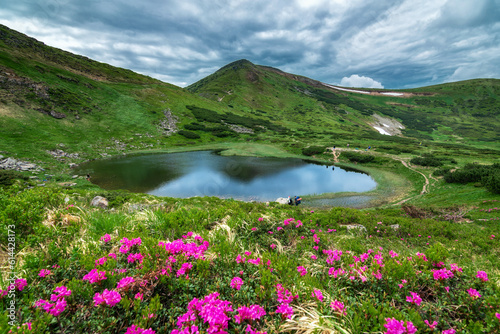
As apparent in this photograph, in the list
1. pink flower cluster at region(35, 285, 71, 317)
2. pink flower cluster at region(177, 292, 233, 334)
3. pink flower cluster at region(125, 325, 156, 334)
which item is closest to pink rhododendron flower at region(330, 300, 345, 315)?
pink flower cluster at region(177, 292, 233, 334)

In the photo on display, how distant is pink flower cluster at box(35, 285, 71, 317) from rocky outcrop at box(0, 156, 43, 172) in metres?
39.1

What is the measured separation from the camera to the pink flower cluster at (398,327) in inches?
87.8

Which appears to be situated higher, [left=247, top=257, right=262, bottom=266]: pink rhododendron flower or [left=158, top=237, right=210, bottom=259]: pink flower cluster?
[left=158, top=237, right=210, bottom=259]: pink flower cluster

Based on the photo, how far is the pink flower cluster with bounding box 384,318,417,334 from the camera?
223 centimetres

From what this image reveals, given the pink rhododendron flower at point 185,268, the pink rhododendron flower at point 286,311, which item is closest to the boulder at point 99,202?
the pink rhododendron flower at point 185,268

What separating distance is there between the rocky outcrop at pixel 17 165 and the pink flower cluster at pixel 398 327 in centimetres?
4230

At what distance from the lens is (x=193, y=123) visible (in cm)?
8262

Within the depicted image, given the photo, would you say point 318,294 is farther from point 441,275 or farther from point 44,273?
point 44,273

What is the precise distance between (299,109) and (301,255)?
174183 millimetres

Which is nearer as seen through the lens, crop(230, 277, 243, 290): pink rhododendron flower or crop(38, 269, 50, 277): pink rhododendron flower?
crop(38, 269, 50, 277): pink rhododendron flower

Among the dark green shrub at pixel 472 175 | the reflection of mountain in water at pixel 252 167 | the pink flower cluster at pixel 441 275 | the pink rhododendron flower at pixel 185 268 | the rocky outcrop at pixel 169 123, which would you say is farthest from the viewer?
the rocky outcrop at pixel 169 123

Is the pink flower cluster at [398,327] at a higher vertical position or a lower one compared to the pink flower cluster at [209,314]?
higher

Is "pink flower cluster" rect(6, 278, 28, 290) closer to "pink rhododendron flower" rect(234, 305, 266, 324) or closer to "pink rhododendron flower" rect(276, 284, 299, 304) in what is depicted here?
"pink rhododendron flower" rect(234, 305, 266, 324)

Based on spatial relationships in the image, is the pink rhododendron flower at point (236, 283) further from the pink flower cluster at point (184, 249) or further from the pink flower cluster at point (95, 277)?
the pink flower cluster at point (95, 277)
